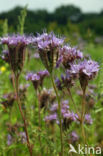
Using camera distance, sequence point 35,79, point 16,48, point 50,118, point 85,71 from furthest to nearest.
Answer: point 50,118, point 35,79, point 16,48, point 85,71

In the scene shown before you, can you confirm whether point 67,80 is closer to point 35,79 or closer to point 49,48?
point 49,48

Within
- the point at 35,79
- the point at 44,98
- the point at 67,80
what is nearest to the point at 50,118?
the point at 44,98

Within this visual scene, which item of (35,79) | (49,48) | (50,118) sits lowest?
(50,118)

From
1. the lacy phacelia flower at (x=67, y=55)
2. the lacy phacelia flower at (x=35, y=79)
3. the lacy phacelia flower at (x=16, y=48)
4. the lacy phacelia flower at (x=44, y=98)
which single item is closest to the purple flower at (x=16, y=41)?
the lacy phacelia flower at (x=16, y=48)

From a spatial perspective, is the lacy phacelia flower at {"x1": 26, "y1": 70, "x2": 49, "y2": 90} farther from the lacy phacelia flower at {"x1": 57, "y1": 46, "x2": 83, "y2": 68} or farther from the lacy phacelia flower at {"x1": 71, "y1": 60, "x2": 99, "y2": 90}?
the lacy phacelia flower at {"x1": 71, "y1": 60, "x2": 99, "y2": 90}

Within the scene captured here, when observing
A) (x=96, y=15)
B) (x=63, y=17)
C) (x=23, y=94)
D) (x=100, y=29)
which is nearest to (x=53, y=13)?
(x=63, y=17)

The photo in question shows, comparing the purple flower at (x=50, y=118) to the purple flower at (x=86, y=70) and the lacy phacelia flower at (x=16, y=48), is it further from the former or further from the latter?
the purple flower at (x=86, y=70)
